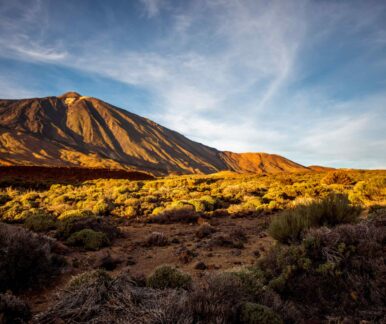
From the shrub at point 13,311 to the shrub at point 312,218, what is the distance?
4.48 m

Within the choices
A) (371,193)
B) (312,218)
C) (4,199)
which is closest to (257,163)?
(371,193)

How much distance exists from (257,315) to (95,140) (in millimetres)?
106702

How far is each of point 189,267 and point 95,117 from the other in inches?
5033

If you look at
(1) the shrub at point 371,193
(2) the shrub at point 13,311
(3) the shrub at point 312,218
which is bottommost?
(2) the shrub at point 13,311

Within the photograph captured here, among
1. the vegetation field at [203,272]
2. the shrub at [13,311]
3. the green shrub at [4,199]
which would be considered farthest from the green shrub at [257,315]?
the green shrub at [4,199]

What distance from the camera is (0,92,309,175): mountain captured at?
7175cm

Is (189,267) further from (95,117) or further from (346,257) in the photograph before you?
(95,117)

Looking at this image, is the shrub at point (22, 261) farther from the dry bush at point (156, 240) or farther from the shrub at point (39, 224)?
the shrub at point (39, 224)

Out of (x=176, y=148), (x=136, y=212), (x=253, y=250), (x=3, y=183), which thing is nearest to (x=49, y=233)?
(x=136, y=212)

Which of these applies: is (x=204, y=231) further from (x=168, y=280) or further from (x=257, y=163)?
(x=257, y=163)

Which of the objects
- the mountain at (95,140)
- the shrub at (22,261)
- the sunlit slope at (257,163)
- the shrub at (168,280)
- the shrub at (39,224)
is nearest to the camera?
the shrub at (168,280)

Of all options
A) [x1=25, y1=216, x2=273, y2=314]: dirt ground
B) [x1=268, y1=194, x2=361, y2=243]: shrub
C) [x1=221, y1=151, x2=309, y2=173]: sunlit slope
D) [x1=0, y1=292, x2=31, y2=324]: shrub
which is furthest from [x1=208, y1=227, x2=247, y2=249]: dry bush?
[x1=221, y1=151, x2=309, y2=173]: sunlit slope

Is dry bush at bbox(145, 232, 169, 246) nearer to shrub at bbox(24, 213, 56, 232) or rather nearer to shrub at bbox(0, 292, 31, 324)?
shrub at bbox(24, 213, 56, 232)

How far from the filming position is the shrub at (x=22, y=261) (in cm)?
475
